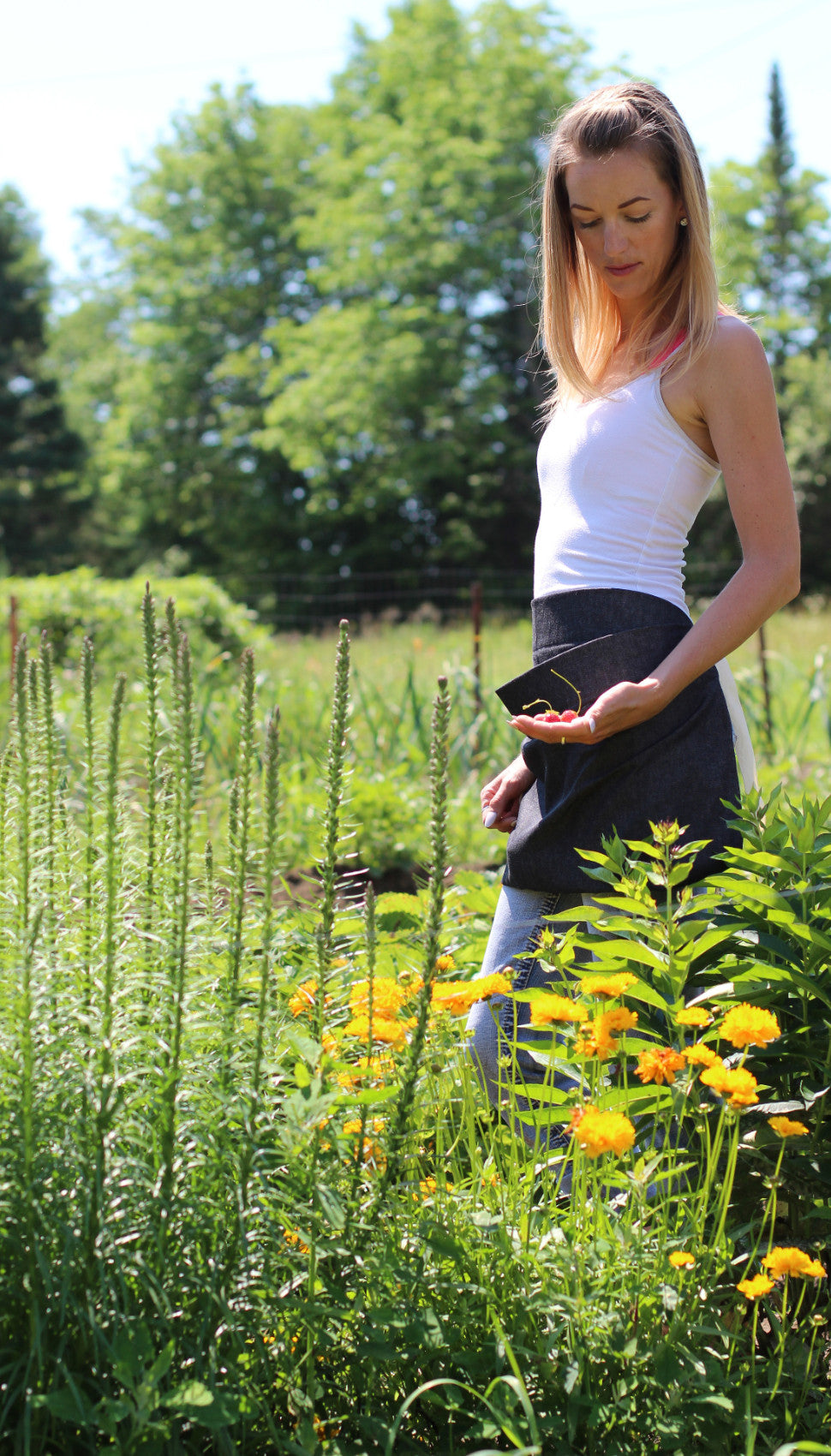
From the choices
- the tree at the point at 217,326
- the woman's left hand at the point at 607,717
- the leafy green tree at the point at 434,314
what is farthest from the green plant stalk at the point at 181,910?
the tree at the point at 217,326

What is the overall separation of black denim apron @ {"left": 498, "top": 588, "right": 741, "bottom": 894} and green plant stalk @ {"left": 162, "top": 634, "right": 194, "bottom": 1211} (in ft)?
2.29

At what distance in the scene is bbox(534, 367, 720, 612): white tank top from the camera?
175 centimetres

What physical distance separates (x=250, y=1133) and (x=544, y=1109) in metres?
0.44

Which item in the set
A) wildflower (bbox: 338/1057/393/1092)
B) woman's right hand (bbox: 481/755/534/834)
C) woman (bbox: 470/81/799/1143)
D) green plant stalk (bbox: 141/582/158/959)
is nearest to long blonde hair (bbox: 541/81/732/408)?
woman (bbox: 470/81/799/1143)

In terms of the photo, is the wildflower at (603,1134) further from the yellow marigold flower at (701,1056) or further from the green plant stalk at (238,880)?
the green plant stalk at (238,880)

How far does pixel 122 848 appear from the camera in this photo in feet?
4.63

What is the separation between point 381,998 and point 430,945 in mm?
400

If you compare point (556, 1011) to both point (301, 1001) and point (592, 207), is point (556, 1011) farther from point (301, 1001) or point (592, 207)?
point (592, 207)

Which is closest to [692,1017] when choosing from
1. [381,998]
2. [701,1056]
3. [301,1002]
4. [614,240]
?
[701,1056]

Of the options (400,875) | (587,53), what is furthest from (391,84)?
(400,875)

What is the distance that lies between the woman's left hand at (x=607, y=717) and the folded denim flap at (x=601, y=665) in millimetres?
98

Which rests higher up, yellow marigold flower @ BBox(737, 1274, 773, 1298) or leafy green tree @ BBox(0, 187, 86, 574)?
leafy green tree @ BBox(0, 187, 86, 574)

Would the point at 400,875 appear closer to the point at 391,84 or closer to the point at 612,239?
the point at 612,239

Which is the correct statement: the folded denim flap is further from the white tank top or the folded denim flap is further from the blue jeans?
the blue jeans
